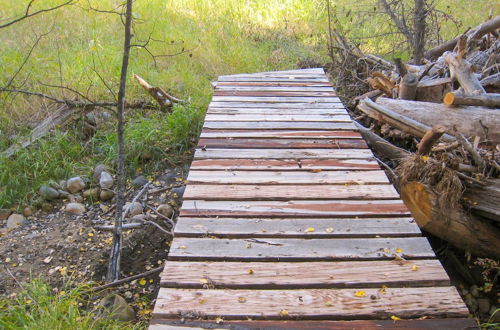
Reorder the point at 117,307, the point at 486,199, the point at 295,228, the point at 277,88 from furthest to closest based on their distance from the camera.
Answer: the point at 277,88, the point at 486,199, the point at 117,307, the point at 295,228

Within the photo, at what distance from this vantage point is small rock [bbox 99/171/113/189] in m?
4.80

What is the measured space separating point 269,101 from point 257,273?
111 inches

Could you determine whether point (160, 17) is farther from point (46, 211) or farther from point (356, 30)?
point (46, 211)

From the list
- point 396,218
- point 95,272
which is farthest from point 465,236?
point 95,272

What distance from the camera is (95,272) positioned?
3.71 metres

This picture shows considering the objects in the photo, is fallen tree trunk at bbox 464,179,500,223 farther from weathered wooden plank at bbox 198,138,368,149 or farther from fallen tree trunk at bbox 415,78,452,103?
fallen tree trunk at bbox 415,78,452,103

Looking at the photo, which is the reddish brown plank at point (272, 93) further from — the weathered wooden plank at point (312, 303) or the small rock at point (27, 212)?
the weathered wooden plank at point (312, 303)

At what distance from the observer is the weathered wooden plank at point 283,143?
3.63 m

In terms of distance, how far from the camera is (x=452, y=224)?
11.4 feet

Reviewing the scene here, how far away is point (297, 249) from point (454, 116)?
2.33 m

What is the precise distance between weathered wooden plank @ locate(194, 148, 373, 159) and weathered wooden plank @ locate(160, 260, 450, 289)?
1329 millimetres

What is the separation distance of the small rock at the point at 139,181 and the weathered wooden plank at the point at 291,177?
187 centimetres

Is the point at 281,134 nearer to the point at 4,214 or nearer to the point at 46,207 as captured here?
the point at 46,207

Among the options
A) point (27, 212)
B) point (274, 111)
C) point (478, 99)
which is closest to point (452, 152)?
point (478, 99)
